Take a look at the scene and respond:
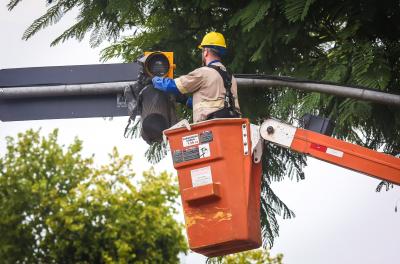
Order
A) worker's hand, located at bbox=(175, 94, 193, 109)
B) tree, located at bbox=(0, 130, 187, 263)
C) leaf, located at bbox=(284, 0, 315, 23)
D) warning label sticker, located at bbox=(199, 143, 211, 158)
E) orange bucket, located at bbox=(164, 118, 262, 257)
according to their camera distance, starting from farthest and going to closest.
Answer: tree, located at bbox=(0, 130, 187, 263)
leaf, located at bbox=(284, 0, 315, 23)
worker's hand, located at bbox=(175, 94, 193, 109)
warning label sticker, located at bbox=(199, 143, 211, 158)
orange bucket, located at bbox=(164, 118, 262, 257)

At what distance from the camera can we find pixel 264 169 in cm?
1309

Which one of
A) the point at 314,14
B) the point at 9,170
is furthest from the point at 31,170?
the point at 314,14

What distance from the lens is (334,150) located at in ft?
31.9

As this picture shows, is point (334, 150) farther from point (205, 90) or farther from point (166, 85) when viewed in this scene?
point (166, 85)

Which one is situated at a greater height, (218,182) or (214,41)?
(214,41)

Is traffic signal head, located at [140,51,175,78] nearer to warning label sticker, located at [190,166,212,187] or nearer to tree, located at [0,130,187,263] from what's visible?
warning label sticker, located at [190,166,212,187]

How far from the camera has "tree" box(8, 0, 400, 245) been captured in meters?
10.8

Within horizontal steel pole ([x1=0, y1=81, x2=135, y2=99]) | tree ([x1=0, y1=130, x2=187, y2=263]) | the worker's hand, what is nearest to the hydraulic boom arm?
the worker's hand

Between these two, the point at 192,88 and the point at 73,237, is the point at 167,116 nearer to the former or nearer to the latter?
the point at 192,88

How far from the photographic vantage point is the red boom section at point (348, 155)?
31.7 ft

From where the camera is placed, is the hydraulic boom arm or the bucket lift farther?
the hydraulic boom arm

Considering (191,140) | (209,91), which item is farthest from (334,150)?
(191,140)

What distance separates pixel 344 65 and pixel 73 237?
5.22 metres

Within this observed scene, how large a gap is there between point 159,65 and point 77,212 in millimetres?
5405
